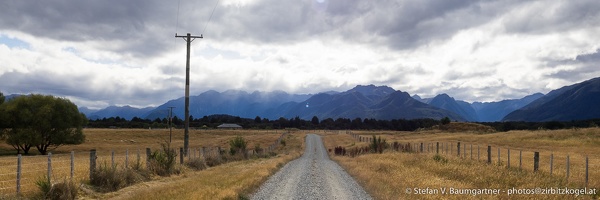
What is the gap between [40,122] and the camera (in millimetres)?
71312

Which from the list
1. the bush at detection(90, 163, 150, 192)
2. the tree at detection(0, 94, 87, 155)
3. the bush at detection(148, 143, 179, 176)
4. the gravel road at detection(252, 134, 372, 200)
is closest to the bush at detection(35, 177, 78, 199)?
the bush at detection(90, 163, 150, 192)

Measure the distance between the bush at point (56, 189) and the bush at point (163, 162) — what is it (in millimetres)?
9354

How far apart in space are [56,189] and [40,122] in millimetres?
63938

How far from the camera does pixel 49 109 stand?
2859 inches

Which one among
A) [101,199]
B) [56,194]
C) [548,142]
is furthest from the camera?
[548,142]

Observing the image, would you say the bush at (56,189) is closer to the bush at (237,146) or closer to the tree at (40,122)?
the bush at (237,146)

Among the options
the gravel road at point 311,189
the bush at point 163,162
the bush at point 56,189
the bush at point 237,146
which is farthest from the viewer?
the bush at point 237,146

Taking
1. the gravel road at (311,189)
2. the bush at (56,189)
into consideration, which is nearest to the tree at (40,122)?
the gravel road at (311,189)

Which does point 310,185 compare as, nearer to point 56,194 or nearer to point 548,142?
point 56,194

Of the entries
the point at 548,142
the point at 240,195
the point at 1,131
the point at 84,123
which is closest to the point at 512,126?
the point at 548,142

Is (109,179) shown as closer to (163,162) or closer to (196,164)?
(163,162)

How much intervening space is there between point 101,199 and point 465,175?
1750 centimetres

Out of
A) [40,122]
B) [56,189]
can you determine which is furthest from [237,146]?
[40,122]

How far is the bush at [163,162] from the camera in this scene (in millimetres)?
26250
